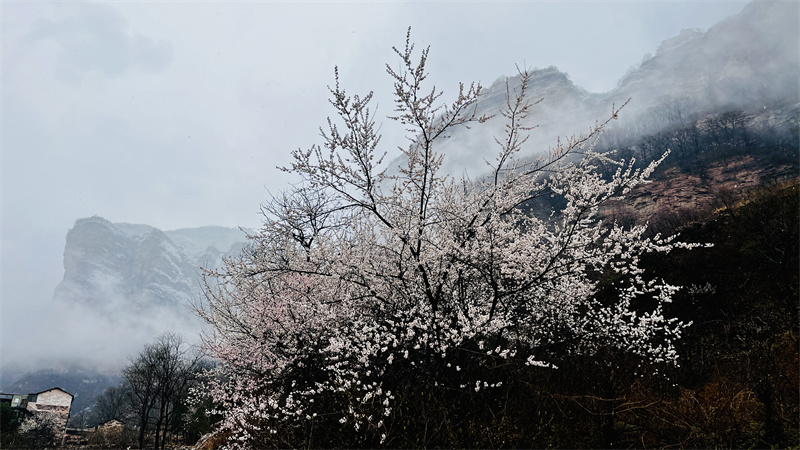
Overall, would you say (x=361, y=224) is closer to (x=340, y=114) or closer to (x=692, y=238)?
(x=340, y=114)

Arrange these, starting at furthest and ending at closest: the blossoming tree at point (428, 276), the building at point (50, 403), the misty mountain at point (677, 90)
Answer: the misty mountain at point (677, 90) < the building at point (50, 403) < the blossoming tree at point (428, 276)

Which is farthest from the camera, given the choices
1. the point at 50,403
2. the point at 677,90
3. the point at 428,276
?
the point at 677,90

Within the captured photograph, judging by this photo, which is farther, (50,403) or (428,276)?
(50,403)

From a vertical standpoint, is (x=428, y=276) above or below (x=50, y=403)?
above

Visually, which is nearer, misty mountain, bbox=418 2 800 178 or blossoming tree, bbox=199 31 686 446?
blossoming tree, bbox=199 31 686 446

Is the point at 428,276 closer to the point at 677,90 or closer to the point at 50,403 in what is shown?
the point at 50,403

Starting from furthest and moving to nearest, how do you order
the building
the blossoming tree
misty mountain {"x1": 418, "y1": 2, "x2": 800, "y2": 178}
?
misty mountain {"x1": 418, "y1": 2, "x2": 800, "y2": 178} → the building → the blossoming tree

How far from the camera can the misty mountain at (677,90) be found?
78.8 meters

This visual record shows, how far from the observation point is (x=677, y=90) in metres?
92.8

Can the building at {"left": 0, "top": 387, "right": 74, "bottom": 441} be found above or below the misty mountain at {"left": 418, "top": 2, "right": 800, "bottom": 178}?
below

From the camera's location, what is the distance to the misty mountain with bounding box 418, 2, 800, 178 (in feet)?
258

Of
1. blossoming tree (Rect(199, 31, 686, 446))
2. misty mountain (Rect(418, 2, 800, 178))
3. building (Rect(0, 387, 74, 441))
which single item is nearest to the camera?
blossoming tree (Rect(199, 31, 686, 446))

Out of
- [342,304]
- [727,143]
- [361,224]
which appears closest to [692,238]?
[361,224]

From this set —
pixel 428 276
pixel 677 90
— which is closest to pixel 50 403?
pixel 428 276
